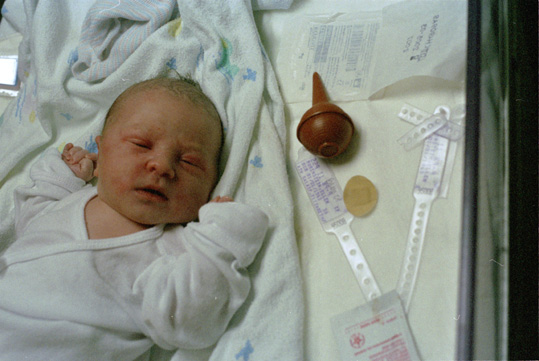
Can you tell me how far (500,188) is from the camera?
2.35 feet

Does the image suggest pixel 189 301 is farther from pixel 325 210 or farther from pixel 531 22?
pixel 531 22

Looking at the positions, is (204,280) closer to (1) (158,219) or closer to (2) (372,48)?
(1) (158,219)

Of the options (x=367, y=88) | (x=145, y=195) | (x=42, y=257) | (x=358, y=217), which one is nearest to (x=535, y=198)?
(x=358, y=217)

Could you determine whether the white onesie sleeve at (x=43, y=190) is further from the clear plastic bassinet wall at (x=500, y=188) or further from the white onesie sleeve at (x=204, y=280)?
the clear plastic bassinet wall at (x=500, y=188)

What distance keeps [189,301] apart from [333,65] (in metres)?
0.70

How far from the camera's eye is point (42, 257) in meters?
0.78

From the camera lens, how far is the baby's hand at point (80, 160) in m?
1.01

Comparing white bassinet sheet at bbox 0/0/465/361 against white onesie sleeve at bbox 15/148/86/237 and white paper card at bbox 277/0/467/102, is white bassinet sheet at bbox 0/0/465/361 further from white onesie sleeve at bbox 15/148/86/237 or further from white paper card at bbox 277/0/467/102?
white onesie sleeve at bbox 15/148/86/237

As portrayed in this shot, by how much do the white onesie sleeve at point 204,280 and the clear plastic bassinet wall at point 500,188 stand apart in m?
0.39

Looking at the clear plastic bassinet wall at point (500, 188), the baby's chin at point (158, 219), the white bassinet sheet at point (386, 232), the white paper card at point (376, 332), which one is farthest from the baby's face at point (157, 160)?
the clear plastic bassinet wall at point (500, 188)

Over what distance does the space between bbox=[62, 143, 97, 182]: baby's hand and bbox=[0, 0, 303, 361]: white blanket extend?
0.05 metres

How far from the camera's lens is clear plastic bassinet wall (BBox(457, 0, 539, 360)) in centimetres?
63

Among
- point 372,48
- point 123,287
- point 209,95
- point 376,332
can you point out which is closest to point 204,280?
point 123,287

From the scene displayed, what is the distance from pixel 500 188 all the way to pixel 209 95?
703 millimetres
